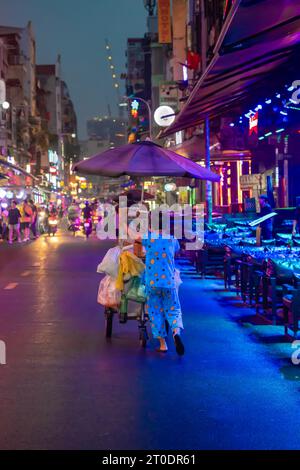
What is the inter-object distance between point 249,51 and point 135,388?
24.0 ft

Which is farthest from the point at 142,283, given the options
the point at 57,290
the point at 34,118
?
the point at 34,118

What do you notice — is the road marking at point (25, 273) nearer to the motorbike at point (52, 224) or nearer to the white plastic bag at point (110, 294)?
the white plastic bag at point (110, 294)

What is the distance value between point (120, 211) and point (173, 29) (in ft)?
177

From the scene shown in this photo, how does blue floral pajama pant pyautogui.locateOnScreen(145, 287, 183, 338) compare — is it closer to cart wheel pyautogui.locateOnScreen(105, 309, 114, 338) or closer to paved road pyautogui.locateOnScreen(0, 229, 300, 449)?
paved road pyautogui.locateOnScreen(0, 229, 300, 449)

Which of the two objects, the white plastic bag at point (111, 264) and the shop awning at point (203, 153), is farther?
the shop awning at point (203, 153)

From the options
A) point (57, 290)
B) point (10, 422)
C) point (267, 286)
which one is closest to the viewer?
point (10, 422)

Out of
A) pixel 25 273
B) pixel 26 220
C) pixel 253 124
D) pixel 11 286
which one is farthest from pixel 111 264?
pixel 26 220

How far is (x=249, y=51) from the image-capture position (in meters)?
12.5

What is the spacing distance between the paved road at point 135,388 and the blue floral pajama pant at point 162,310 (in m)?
0.33

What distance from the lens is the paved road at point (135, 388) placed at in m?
5.56

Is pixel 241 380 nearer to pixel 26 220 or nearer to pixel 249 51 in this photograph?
pixel 249 51

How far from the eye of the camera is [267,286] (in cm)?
1089

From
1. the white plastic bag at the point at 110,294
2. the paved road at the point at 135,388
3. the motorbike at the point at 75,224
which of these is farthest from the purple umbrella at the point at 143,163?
the motorbike at the point at 75,224
